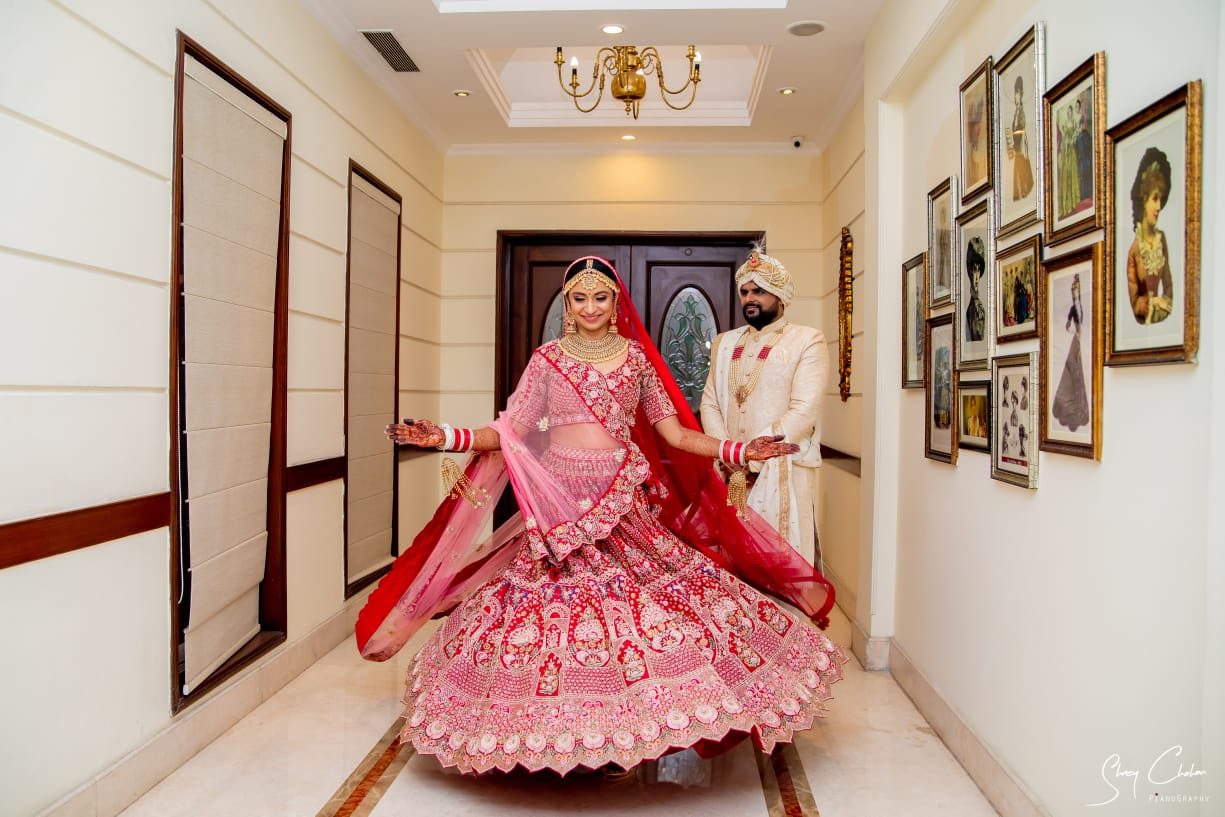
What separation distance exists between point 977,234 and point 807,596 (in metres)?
1.35

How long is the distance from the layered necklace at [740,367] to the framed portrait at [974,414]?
1.05m

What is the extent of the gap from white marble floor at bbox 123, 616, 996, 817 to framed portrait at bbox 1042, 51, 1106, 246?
165 cm

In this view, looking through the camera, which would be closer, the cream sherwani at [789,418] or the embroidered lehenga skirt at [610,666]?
the embroidered lehenga skirt at [610,666]

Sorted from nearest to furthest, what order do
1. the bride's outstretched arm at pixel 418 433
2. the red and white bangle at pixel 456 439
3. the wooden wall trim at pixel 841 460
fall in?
1. the bride's outstretched arm at pixel 418 433
2. the red and white bangle at pixel 456 439
3. the wooden wall trim at pixel 841 460

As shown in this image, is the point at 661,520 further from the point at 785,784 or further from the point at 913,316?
the point at 913,316

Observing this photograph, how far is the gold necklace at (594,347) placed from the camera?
3119mm

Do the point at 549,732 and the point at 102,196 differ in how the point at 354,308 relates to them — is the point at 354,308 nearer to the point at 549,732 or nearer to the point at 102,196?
the point at 102,196

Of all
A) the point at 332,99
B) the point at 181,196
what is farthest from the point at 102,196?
the point at 332,99

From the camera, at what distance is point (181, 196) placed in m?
2.77

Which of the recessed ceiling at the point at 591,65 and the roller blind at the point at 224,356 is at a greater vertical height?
the recessed ceiling at the point at 591,65

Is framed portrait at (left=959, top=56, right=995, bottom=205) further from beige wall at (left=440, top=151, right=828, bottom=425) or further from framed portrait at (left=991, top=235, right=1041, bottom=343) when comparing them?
beige wall at (left=440, top=151, right=828, bottom=425)

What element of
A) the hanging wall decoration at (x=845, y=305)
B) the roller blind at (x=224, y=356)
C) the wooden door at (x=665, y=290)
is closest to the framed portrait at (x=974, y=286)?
the hanging wall decoration at (x=845, y=305)

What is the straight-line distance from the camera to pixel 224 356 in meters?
3.09
